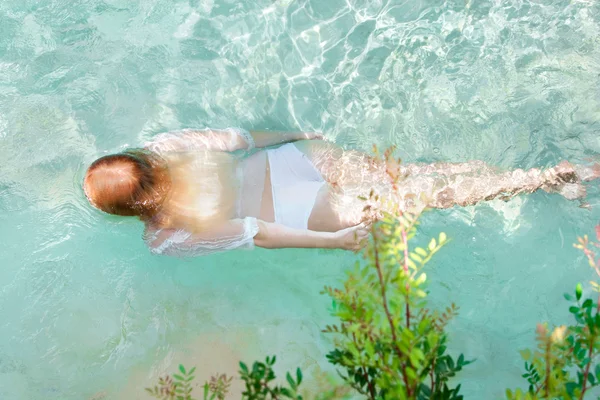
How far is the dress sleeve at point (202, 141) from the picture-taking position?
3.85 m

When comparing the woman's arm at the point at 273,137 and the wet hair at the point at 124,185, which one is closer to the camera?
the wet hair at the point at 124,185

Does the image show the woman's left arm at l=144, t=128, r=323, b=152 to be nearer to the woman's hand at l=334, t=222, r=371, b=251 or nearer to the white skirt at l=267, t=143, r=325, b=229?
the white skirt at l=267, t=143, r=325, b=229

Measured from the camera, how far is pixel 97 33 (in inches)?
213

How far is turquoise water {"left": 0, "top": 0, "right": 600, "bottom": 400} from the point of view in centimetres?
456

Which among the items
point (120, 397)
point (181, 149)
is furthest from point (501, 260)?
point (120, 397)

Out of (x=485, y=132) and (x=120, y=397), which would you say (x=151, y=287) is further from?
(x=485, y=132)

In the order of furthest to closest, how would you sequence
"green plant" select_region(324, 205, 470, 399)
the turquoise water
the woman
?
the turquoise water → the woman → "green plant" select_region(324, 205, 470, 399)

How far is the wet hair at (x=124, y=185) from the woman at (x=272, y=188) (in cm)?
1

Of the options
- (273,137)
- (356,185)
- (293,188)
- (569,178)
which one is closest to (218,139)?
(273,137)

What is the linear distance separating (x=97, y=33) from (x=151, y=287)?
8.51 feet

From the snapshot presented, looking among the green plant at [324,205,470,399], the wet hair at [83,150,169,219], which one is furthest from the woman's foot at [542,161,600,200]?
the wet hair at [83,150,169,219]

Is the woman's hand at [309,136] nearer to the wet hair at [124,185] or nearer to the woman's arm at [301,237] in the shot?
the woman's arm at [301,237]

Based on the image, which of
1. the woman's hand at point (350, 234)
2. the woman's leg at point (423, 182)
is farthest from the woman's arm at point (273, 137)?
the woman's hand at point (350, 234)

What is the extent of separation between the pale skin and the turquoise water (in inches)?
16.8
